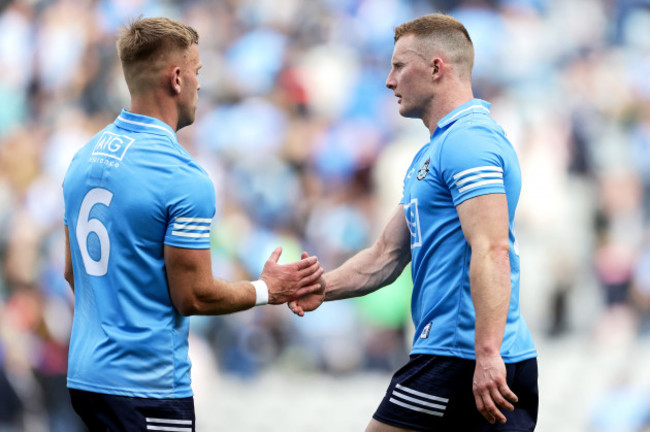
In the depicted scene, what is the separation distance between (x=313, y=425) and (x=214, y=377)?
119 cm

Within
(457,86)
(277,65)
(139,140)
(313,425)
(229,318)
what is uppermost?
(277,65)

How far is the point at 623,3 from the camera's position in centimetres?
1159

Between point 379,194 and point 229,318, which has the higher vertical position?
point 379,194

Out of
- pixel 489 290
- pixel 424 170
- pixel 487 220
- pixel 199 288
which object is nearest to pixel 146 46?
pixel 199 288

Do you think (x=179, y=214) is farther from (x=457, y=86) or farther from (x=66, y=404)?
(x=66, y=404)

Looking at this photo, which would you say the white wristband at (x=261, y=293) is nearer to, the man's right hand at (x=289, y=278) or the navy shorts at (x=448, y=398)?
the man's right hand at (x=289, y=278)

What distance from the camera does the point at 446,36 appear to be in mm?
4164

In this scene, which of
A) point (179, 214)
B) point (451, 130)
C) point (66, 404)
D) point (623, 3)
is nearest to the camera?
point (179, 214)

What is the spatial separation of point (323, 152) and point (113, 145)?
7.39 meters

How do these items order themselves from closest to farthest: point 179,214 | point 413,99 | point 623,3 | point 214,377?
point 179,214 → point 413,99 → point 214,377 → point 623,3

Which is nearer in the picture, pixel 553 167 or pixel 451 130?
pixel 451 130

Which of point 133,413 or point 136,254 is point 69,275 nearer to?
point 136,254

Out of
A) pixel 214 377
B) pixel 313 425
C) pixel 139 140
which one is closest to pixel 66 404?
pixel 214 377

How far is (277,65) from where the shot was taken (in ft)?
38.8
